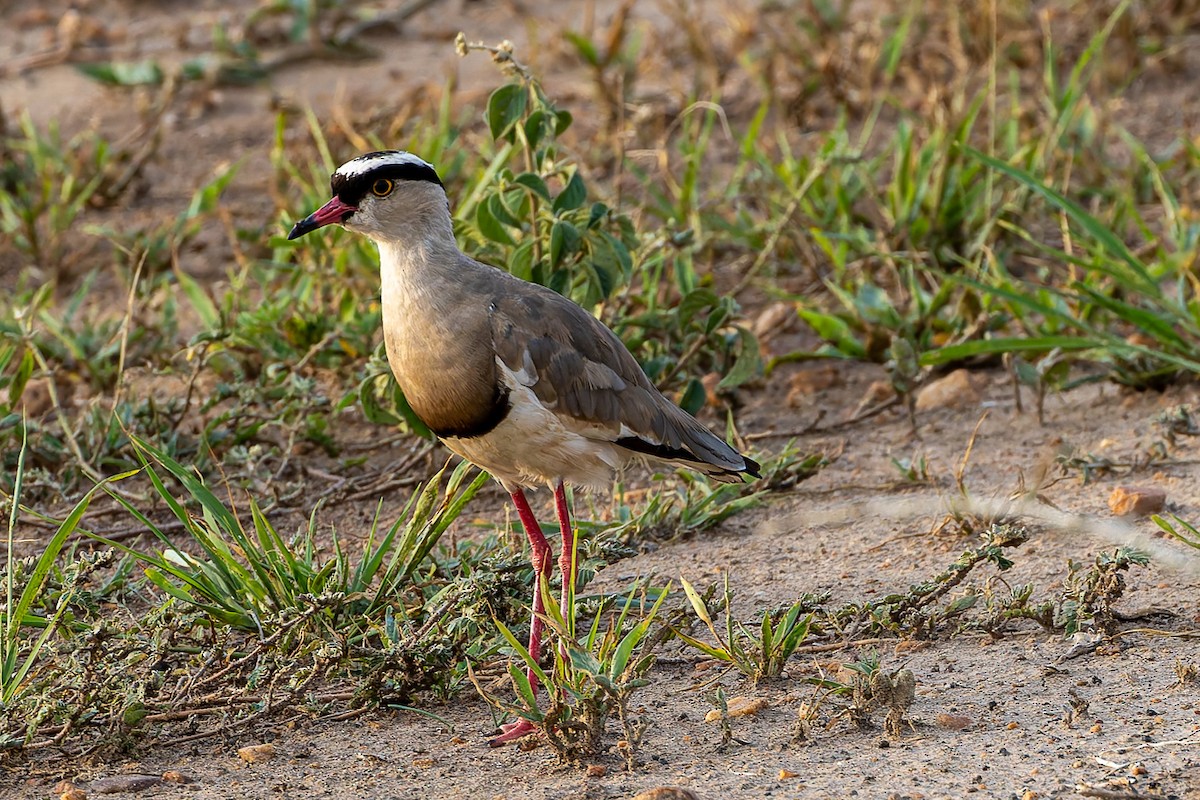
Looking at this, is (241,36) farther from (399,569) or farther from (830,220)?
(399,569)

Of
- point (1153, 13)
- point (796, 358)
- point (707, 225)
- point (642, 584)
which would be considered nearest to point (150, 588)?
point (642, 584)

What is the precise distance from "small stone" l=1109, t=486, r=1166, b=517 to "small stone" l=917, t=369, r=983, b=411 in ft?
3.29

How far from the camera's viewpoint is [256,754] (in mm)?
3221

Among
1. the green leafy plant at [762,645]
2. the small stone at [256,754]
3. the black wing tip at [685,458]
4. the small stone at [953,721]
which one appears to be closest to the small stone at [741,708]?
the green leafy plant at [762,645]

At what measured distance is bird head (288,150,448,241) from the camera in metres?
3.56

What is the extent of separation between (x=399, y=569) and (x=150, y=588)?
2.45 feet

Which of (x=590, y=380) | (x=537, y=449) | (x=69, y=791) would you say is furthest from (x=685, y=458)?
(x=69, y=791)

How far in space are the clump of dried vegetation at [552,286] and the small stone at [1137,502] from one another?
0.15 meters

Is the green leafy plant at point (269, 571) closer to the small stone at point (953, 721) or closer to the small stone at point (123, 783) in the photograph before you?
the small stone at point (123, 783)

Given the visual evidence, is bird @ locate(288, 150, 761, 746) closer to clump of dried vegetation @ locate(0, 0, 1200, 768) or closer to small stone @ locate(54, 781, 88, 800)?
clump of dried vegetation @ locate(0, 0, 1200, 768)

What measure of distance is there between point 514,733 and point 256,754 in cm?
54

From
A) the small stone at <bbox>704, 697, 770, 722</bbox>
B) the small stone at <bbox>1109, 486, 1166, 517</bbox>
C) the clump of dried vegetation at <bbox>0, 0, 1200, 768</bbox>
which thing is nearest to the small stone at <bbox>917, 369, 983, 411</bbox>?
the clump of dried vegetation at <bbox>0, 0, 1200, 768</bbox>

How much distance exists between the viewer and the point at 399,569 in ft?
12.1

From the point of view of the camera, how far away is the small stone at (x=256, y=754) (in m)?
3.22
